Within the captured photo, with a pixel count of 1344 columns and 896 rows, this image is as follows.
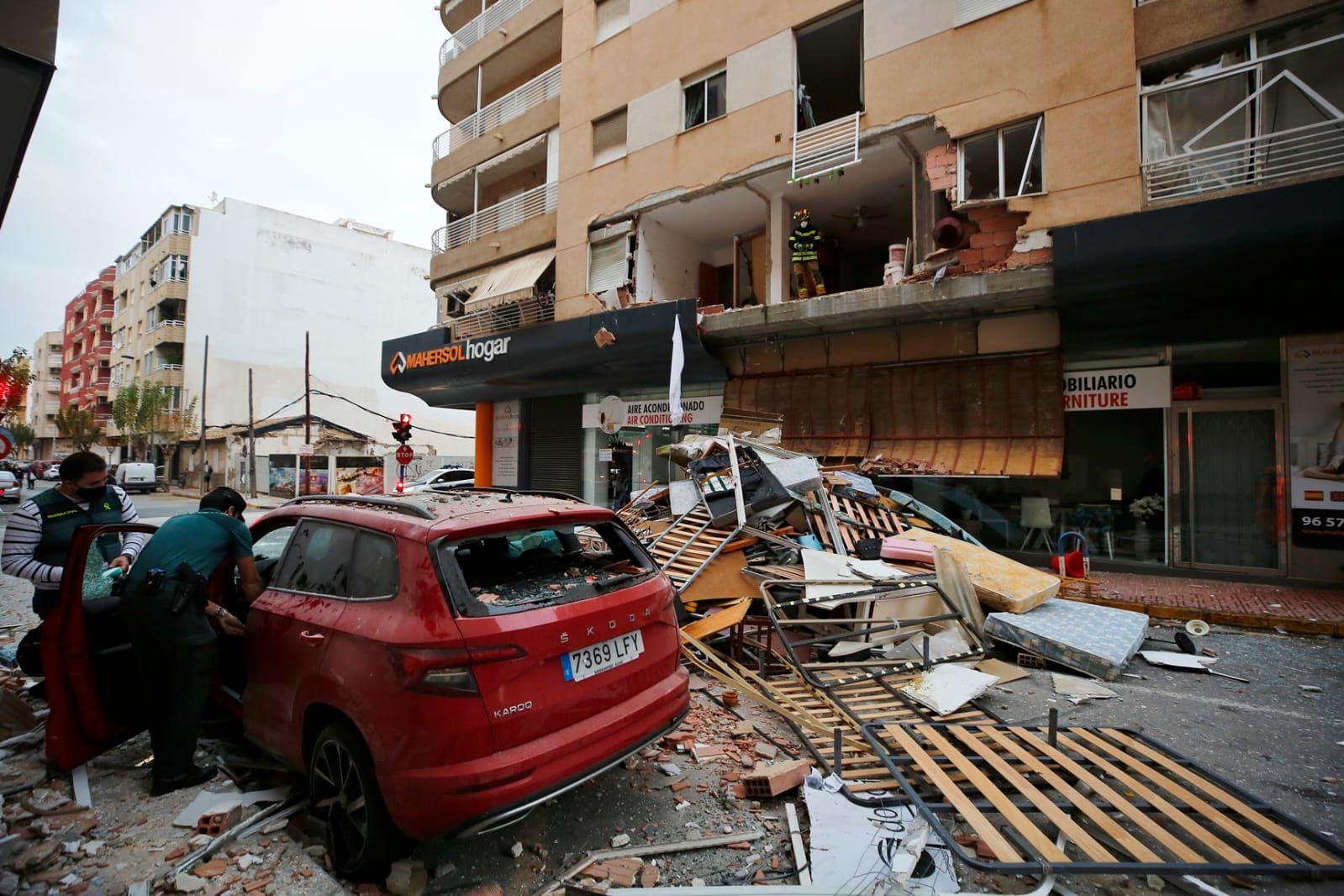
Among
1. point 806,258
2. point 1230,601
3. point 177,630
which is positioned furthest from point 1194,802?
point 806,258

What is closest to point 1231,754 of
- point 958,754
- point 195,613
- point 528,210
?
point 958,754

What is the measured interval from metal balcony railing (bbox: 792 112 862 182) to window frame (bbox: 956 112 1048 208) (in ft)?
5.35

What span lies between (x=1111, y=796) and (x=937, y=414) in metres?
7.95

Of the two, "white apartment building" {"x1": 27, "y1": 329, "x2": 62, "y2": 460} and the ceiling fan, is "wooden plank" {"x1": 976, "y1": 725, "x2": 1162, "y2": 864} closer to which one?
the ceiling fan

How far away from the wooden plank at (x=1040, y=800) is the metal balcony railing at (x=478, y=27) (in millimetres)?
19868

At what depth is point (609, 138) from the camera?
14.7 meters

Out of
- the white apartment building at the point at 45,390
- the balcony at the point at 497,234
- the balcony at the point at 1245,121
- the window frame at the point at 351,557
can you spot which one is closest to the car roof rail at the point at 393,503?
the window frame at the point at 351,557

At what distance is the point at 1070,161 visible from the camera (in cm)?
856

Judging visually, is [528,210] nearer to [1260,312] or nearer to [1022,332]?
[1022,332]

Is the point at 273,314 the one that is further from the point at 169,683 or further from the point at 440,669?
the point at 440,669

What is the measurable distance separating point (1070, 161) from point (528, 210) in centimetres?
1258

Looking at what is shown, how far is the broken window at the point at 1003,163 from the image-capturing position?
9.04 meters

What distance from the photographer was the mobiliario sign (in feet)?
28.4

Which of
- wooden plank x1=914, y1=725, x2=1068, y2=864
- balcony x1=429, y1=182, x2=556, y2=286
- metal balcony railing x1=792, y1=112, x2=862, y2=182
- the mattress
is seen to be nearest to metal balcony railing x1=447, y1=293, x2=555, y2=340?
balcony x1=429, y1=182, x2=556, y2=286
